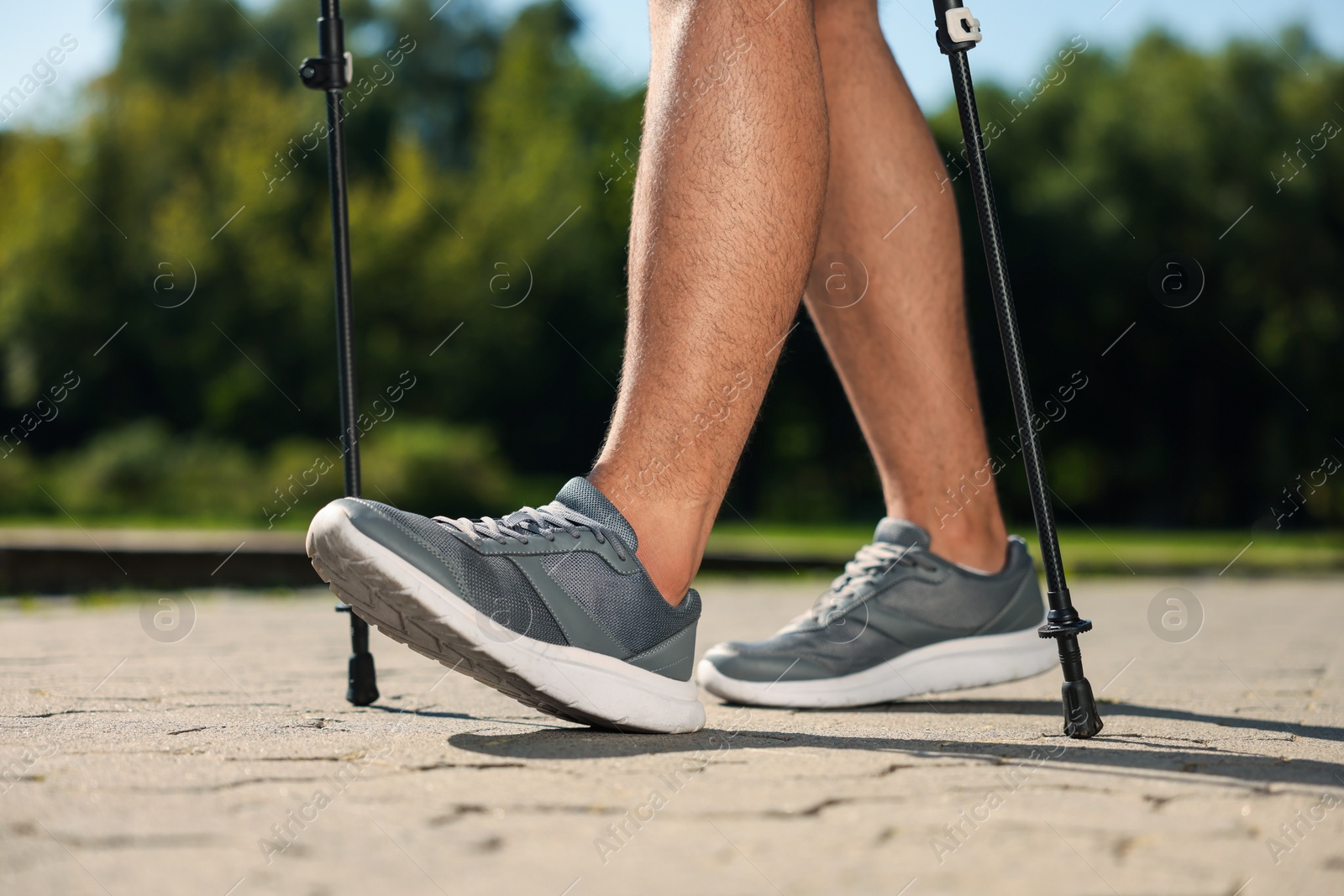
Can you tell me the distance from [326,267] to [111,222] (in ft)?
11.5

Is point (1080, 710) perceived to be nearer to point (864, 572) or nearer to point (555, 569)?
point (864, 572)

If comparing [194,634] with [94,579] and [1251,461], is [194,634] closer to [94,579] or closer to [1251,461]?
[94,579]

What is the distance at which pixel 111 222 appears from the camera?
68.5 ft

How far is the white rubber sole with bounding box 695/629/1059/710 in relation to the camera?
2.04m

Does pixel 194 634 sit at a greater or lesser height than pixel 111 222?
lesser

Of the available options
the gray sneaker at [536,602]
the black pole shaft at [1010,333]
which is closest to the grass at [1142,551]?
the black pole shaft at [1010,333]

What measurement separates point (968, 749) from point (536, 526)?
0.62 metres

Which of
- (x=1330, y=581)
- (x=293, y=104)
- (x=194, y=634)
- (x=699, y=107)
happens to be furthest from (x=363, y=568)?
(x=293, y=104)

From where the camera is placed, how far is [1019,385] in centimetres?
171

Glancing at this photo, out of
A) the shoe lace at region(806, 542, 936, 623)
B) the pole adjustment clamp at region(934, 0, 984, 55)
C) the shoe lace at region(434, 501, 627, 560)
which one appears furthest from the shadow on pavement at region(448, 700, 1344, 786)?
the pole adjustment clamp at region(934, 0, 984, 55)

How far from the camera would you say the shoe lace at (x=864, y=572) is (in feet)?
7.06

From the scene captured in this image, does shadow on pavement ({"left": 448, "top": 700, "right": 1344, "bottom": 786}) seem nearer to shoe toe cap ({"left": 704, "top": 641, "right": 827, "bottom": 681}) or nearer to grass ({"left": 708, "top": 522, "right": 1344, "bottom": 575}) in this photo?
shoe toe cap ({"left": 704, "top": 641, "right": 827, "bottom": 681})

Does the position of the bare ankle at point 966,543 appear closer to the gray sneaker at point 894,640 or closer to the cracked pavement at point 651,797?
the gray sneaker at point 894,640

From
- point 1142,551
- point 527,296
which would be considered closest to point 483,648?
point 1142,551
